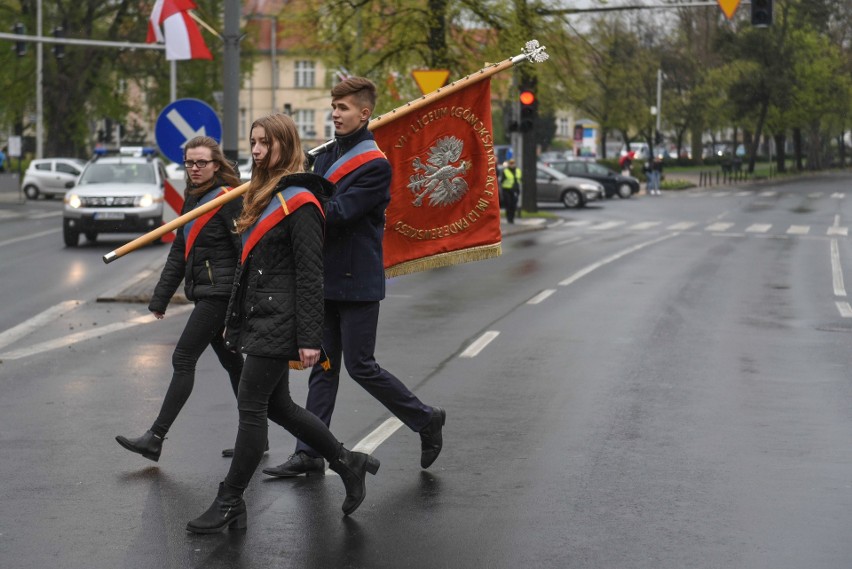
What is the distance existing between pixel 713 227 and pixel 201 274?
29721 mm

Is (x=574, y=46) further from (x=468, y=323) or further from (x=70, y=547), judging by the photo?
(x=70, y=547)

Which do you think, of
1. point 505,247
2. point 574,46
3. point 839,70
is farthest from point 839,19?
point 505,247

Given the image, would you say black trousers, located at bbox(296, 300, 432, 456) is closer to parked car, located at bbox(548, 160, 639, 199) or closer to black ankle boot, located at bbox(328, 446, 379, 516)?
black ankle boot, located at bbox(328, 446, 379, 516)

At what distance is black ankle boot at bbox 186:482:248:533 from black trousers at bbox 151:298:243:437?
4.99ft

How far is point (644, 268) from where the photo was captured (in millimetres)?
21938

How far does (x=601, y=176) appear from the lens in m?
52.9

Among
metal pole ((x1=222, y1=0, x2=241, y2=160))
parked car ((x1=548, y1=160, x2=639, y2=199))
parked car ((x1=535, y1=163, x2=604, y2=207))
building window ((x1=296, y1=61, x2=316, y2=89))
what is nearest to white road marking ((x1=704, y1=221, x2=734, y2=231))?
parked car ((x1=535, y1=163, x2=604, y2=207))

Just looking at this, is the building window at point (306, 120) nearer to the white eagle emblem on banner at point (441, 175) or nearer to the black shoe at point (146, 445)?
the white eagle emblem on banner at point (441, 175)

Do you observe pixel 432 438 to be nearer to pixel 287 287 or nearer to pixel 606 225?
pixel 287 287

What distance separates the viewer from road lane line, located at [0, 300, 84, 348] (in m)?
12.9

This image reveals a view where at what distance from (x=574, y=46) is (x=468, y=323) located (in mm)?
20236

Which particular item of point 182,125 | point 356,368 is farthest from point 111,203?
point 356,368

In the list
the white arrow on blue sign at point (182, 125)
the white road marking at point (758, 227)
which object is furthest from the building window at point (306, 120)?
the white arrow on blue sign at point (182, 125)

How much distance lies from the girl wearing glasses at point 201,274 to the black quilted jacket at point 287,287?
139 centimetres
